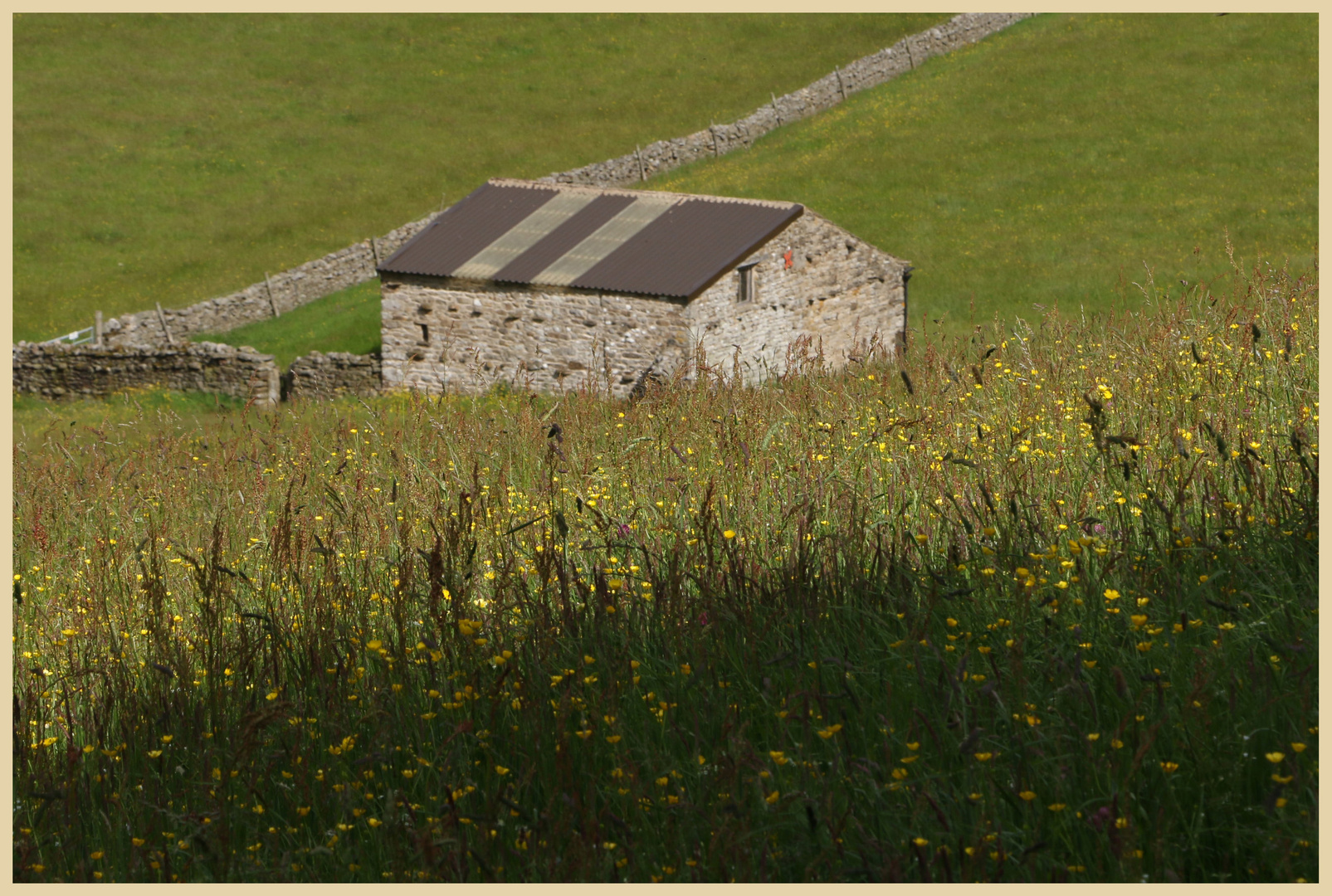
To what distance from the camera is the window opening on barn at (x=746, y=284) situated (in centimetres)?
2300

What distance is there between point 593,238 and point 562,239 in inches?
29.3

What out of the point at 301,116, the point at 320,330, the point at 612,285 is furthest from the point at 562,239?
the point at 301,116

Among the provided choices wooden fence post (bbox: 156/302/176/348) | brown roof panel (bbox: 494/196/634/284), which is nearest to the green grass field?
wooden fence post (bbox: 156/302/176/348)

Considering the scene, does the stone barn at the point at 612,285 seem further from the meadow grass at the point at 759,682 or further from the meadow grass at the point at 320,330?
the meadow grass at the point at 759,682

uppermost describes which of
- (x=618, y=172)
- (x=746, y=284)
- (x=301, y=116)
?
(x=301, y=116)

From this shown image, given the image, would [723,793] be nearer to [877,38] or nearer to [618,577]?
[618,577]

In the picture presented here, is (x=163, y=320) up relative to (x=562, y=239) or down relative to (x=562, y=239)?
down

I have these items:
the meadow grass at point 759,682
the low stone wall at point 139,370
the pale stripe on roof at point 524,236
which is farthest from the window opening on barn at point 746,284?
the meadow grass at point 759,682

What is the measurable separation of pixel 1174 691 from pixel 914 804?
2.72 ft

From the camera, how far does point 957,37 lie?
46.2 metres

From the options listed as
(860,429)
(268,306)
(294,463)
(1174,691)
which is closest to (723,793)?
(1174,691)

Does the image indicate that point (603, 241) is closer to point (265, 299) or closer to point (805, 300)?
point (805, 300)

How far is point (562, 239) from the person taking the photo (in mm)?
24562

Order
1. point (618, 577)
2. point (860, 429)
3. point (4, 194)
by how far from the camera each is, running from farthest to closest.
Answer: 1. point (860, 429)
2. point (618, 577)
3. point (4, 194)
